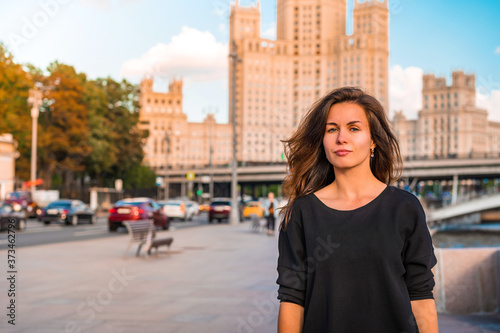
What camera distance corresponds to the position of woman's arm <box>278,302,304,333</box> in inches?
91.8

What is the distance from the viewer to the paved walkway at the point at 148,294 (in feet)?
21.3

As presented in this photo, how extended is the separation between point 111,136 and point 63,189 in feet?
22.8

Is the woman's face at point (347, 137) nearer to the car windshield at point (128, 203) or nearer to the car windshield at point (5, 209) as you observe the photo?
the car windshield at point (128, 203)

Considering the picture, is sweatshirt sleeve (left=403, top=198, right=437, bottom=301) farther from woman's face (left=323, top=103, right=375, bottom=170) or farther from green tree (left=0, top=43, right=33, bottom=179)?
green tree (left=0, top=43, right=33, bottom=179)

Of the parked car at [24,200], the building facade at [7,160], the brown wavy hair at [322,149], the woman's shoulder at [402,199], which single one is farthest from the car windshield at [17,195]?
the woman's shoulder at [402,199]

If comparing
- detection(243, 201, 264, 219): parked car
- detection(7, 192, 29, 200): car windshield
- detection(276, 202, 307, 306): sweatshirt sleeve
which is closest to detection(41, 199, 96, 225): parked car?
detection(7, 192, 29, 200): car windshield

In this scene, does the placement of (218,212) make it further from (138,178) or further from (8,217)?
(138,178)

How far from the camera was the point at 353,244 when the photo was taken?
7.34 ft

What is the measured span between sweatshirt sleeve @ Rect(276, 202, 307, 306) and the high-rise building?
167 meters

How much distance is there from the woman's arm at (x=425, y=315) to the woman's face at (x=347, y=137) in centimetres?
59

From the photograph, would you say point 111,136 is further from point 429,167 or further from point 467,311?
point 467,311

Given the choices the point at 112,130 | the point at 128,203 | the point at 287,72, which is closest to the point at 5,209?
the point at 128,203

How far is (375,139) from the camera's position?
2.57 meters

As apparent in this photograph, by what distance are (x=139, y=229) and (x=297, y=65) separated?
169 m
